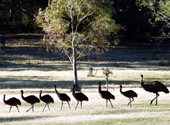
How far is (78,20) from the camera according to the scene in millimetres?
26141

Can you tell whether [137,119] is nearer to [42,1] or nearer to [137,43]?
[42,1]

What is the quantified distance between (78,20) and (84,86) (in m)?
5.00

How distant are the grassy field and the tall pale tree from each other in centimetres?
325

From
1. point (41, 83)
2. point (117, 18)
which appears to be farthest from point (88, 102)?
point (117, 18)

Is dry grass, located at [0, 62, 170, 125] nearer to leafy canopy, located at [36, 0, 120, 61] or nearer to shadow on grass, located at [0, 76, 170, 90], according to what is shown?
shadow on grass, located at [0, 76, 170, 90]

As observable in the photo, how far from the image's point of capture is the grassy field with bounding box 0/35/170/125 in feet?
40.0

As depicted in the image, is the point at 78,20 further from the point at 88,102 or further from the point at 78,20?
the point at 88,102

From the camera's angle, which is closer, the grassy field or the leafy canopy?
the grassy field

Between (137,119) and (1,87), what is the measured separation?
16.9 m

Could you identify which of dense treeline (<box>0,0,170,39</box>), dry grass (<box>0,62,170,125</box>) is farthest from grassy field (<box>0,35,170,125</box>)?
dense treeline (<box>0,0,170,39</box>)

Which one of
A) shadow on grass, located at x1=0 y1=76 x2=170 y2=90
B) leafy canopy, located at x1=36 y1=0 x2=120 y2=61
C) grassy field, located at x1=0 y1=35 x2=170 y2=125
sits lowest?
shadow on grass, located at x1=0 y1=76 x2=170 y2=90

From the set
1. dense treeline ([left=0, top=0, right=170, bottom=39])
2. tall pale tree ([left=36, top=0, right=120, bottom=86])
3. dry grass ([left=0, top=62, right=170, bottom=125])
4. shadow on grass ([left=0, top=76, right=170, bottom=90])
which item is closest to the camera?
dry grass ([left=0, top=62, right=170, bottom=125])

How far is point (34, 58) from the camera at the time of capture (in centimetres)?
4794

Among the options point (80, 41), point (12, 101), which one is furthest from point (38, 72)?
point (12, 101)
